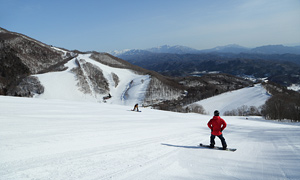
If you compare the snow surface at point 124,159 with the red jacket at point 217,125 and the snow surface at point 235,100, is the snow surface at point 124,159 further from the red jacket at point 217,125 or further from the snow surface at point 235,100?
the snow surface at point 235,100

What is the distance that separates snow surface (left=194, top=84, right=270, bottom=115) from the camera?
9988cm

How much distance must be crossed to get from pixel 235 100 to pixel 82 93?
293ft

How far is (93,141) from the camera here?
866 centimetres

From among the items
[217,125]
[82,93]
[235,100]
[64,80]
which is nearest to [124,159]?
[217,125]

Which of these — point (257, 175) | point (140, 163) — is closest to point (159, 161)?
point (140, 163)

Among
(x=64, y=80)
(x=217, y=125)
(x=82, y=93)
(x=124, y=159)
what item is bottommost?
(x=124, y=159)

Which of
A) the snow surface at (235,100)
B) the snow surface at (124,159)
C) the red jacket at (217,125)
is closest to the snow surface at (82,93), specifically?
the snow surface at (235,100)

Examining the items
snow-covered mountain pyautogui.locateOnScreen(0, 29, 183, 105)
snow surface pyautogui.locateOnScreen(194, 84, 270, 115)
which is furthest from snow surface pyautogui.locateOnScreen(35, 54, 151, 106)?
snow surface pyautogui.locateOnScreen(194, 84, 270, 115)

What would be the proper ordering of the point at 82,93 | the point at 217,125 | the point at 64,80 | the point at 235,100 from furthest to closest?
the point at 235,100
the point at 64,80
the point at 82,93
the point at 217,125

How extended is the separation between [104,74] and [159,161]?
392ft

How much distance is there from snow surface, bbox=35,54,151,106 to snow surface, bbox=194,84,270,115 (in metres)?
39.1

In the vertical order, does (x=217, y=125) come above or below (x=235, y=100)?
below

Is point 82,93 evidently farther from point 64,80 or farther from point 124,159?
point 124,159

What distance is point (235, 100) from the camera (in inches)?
4350
